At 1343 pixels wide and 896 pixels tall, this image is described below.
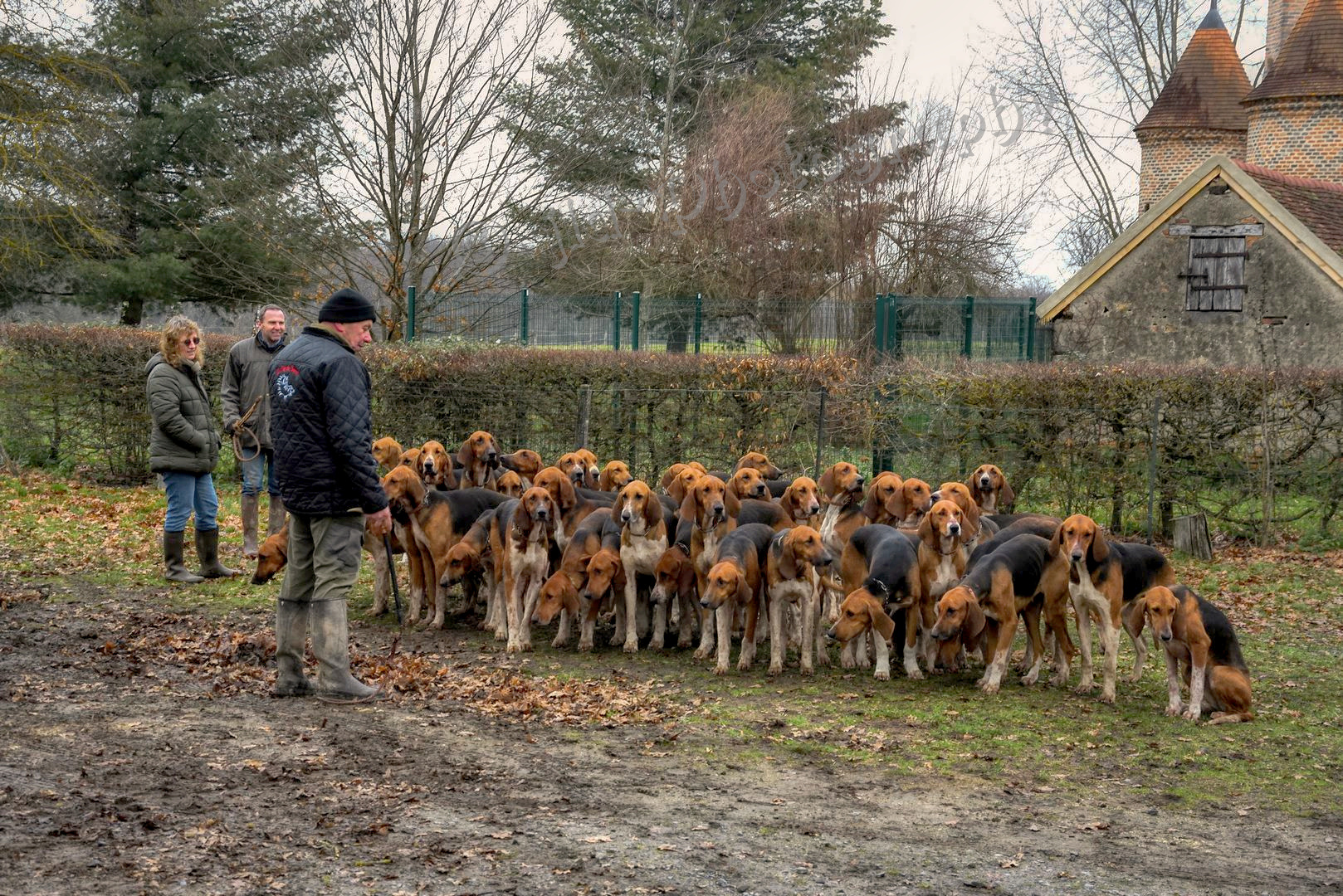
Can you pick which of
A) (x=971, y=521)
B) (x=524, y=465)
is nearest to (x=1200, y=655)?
(x=971, y=521)

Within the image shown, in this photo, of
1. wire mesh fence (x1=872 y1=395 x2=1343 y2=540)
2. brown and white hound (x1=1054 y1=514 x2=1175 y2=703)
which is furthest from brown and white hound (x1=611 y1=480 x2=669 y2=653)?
wire mesh fence (x1=872 y1=395 x2=1343 y2=540)

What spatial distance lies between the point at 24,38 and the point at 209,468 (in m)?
9.05

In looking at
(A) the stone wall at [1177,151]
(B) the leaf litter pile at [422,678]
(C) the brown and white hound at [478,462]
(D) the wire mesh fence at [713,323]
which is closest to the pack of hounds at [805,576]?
(C) the brown and white hound at [478,462]

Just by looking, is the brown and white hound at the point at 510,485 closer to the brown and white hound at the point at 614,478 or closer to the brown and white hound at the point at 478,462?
the brown and white hound at the point at 478,462

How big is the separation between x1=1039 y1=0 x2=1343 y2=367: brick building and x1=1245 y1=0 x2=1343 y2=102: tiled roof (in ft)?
0.09

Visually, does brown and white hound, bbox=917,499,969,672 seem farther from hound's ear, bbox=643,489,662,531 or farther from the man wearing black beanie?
the man wearing black beanie

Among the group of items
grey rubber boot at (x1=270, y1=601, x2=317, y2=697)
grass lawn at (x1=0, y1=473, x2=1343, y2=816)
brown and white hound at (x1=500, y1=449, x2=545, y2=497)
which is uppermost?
brown and white hound at (x1=500, y1=449, x2=545, y2=497)

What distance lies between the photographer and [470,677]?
7.86m

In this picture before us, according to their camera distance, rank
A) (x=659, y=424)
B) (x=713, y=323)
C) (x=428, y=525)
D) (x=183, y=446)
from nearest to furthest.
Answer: (x=428, y=525) → (x=183, y=446) → (x=659, y=424) → (x=713, y=323)

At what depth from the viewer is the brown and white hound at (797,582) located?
317 inches

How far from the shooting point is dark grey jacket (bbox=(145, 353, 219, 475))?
10.3 metres

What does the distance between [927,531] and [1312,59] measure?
2464cm

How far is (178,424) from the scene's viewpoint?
10.3 m

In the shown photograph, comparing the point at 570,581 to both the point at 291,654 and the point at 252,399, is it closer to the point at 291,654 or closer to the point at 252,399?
the point at 291,654
